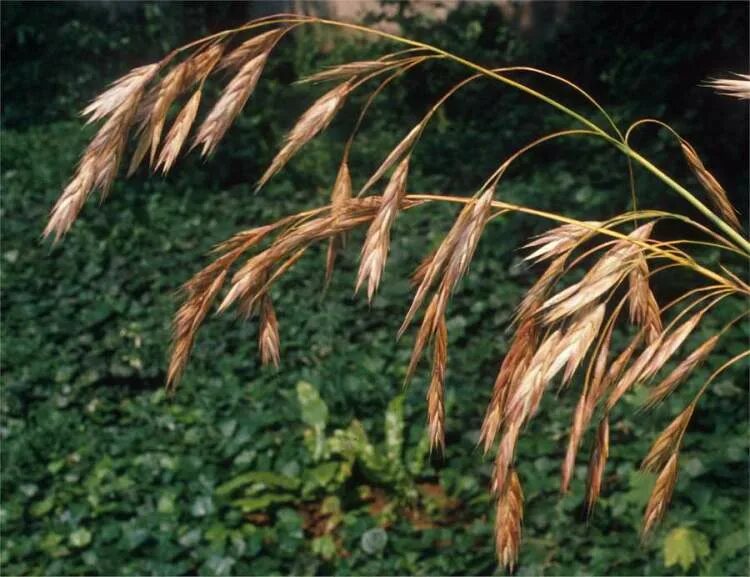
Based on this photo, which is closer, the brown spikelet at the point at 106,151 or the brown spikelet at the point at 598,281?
the brown spikelet at the point at 598,281

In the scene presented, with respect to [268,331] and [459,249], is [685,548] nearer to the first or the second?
[268,331]

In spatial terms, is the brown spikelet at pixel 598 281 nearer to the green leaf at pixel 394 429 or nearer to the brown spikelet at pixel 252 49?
the brown spikelet at pixel 252 49

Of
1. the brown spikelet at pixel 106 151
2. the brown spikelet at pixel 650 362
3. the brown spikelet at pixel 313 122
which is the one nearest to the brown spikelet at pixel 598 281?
the brown spikelet at pixel 650 362

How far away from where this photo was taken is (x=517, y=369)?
166 centimetres

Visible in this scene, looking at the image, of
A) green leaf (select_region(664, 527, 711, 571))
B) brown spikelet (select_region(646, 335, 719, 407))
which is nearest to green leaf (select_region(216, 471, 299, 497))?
green leaf (select_region(664, 527, 711, 571))

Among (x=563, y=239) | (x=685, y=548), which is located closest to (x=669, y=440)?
(x=563, y=239)

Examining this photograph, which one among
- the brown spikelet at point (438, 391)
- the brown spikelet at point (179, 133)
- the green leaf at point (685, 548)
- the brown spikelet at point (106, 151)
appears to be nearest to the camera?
the brown spikelet at point (438, 391)

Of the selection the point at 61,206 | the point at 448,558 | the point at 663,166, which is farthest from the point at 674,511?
the point at 663,166

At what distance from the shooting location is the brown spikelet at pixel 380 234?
1.67 metres

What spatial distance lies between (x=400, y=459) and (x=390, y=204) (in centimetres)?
248

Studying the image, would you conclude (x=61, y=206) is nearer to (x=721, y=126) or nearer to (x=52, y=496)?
(x=52, y=496)

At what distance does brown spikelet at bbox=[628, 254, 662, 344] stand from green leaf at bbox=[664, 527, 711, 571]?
5.47 ft

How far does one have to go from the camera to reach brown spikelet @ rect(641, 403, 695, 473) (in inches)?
66.5

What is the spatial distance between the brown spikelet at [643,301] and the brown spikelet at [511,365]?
0.16 meters
